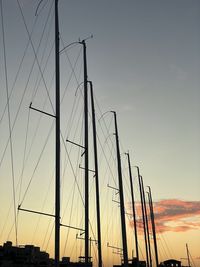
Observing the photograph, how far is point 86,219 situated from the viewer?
27.6m

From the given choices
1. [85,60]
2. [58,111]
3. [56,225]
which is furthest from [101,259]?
[85,60]

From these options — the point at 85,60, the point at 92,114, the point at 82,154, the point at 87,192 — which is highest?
the point at 85,60

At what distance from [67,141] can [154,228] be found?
37.9 metres

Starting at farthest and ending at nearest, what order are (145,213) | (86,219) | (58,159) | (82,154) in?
(145,213)
(82,154)
(86,219)
(58,159)

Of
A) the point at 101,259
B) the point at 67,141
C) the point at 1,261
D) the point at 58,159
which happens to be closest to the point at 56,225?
the point at 58,159

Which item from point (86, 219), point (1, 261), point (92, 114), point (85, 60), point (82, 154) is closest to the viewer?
point (86, 219)

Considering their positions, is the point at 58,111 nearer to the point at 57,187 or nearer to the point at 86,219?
the point at 57,187

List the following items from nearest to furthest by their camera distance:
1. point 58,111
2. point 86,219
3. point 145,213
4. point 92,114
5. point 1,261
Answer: point 58,111 < point 86,219 < point 92,114 < point 145,213 < point 1,261

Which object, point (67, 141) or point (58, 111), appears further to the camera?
point (67, 141)

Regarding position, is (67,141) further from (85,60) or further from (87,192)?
(85,60)

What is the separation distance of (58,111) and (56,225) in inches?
293

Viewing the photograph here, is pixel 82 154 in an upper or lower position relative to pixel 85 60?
lower

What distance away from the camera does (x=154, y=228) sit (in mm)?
61625

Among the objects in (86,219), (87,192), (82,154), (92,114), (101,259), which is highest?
(92,114)
